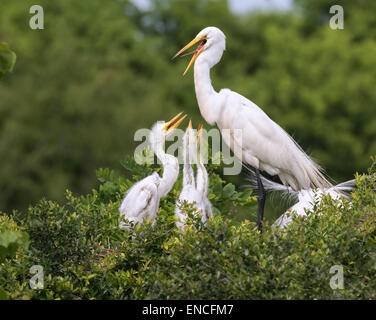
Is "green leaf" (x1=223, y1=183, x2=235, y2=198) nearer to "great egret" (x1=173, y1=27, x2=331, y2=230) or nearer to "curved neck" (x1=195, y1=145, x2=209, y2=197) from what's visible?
"curved neck" (x1=195, y1=145, x2=209, y2=197)

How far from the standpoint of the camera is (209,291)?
164 inches

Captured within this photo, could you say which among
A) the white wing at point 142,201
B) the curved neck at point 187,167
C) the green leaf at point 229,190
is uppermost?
the curved neck at point 187,167

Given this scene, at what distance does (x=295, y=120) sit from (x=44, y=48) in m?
10.4

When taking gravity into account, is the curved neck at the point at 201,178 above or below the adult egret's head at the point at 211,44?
below

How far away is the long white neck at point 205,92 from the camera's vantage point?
6324 mm

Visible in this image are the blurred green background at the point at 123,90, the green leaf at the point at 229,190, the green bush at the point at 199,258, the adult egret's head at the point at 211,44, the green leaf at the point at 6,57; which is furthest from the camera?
the blurred green background at the point at 123,90

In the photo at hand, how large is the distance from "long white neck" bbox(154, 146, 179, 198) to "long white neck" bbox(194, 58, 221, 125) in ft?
2.33

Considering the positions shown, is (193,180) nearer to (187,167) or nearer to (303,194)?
(187,167)

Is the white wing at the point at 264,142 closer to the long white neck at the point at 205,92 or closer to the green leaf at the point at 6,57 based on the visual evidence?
the long white neck at the point at 205,92

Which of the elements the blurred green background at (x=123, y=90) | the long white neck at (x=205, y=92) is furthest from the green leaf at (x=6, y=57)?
the blurred green background at (x=123, y=90)

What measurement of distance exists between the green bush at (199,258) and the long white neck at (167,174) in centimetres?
163

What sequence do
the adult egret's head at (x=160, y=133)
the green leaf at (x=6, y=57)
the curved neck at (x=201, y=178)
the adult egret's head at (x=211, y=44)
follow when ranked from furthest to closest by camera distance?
the adult egret's head at (x=160, y=133) < the curved neck at (x=201, y=178) < the adult egret's head at (x=211, y=44) < the green leaf at (x=6, y=57)

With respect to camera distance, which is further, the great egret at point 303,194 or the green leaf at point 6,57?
the great egret at point 303,194

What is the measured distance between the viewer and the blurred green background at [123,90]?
23.2 meters
